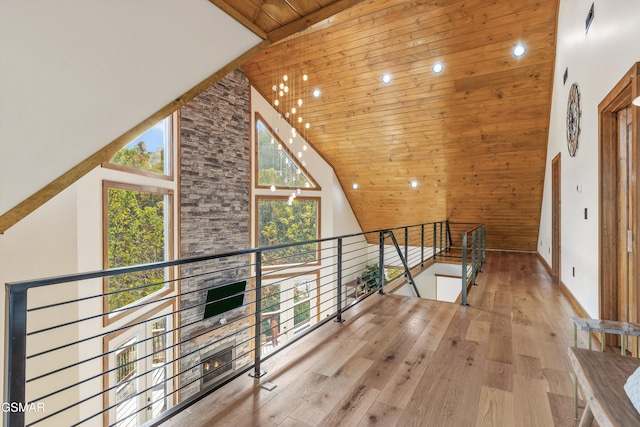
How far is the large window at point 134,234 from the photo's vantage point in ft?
13.0

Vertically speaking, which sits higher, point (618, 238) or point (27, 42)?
point (27, 42)

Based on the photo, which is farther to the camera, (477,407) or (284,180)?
(284,180)

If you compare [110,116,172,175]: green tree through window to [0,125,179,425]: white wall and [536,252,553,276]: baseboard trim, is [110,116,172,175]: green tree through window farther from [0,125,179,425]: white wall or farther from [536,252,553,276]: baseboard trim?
[536,252,553,276]: baseboard trim

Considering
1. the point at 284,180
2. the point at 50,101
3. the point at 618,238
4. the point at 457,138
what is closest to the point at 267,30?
the point at 50,101

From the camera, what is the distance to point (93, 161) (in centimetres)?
230

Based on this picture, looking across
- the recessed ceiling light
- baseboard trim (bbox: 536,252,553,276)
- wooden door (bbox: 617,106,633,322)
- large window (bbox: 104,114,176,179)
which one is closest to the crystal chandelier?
large window (bbox: 104,114,176,179)

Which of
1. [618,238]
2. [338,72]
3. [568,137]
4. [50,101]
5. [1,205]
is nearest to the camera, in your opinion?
[50,101]

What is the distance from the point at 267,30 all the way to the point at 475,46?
11.5 ft

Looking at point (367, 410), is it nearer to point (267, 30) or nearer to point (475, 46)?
point (267, 30)

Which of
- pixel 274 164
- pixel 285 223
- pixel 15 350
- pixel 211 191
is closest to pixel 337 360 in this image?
pixel 15 350

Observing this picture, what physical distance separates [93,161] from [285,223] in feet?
18.0

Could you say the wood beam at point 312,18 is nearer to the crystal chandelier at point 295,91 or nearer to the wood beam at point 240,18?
the wood beam at point 240,18

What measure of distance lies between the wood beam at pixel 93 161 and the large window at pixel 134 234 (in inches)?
66.4

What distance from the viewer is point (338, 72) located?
552 centimetres
